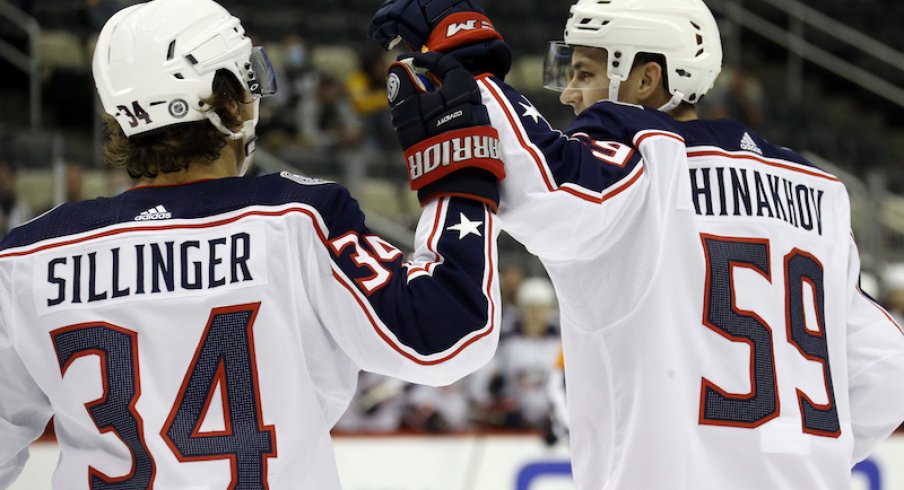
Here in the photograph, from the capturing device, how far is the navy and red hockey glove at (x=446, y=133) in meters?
2.64

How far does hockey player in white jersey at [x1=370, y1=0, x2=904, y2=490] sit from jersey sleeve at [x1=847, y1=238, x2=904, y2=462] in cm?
13

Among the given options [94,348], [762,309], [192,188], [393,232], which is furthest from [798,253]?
[393,232]

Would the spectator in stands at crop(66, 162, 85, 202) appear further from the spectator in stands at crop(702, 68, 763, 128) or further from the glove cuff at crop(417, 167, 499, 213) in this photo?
the glove cuff at crop(417, 167, 499, 213)

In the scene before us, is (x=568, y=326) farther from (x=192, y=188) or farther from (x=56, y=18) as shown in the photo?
(x=56, y=18)

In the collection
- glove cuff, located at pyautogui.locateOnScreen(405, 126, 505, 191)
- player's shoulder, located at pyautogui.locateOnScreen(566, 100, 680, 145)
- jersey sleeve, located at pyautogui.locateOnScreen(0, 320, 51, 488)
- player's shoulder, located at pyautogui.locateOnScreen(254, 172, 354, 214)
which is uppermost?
player's shoulder, located at pyautogui.locateOnScreen(566, 100, 680, 145)

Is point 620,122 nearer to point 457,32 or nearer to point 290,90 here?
point 457,32

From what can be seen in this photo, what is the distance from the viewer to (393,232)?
999 cm

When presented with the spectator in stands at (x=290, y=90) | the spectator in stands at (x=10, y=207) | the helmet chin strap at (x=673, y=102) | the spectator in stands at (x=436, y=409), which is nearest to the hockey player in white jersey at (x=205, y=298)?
the helmet chin strap at (x=673, y=102)

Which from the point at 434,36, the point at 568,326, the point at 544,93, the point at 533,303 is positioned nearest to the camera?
the point at 434,36

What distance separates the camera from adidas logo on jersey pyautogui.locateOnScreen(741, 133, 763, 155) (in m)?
3.09

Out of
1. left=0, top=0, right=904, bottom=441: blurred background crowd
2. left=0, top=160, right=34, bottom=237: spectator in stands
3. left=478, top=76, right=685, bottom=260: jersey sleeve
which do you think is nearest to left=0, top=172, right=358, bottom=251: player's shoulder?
left=478, top=76, right=685, bottom=260: jersey sleeve

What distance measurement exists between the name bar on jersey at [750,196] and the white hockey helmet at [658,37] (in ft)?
0.80

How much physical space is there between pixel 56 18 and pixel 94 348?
9.56 meters

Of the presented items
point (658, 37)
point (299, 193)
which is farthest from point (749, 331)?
point (299, 193)
